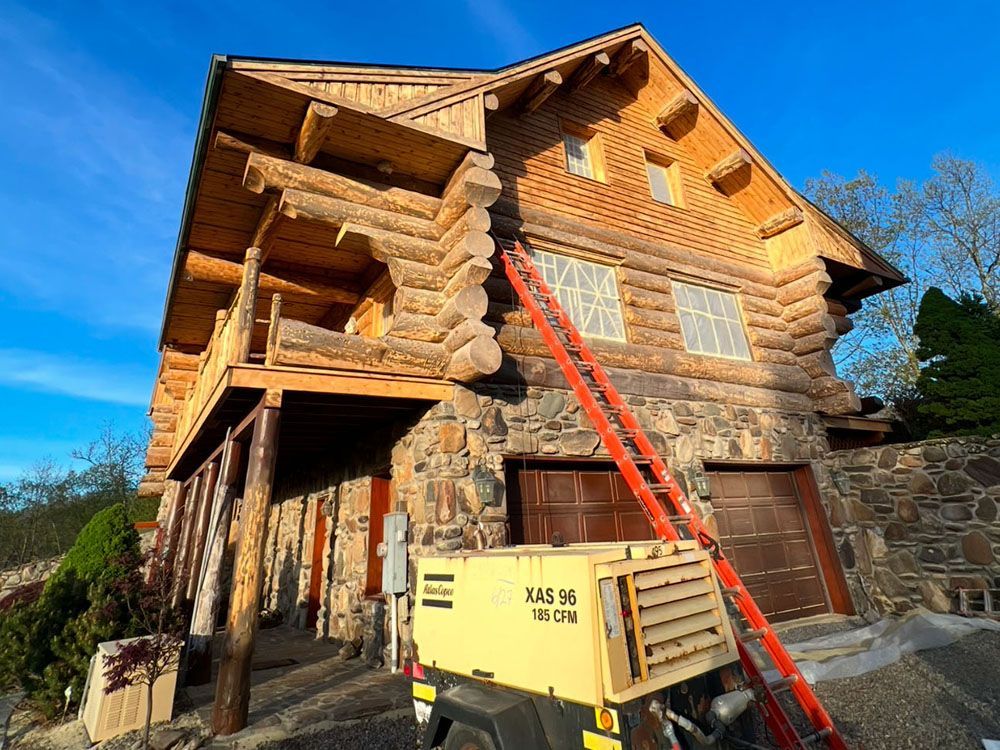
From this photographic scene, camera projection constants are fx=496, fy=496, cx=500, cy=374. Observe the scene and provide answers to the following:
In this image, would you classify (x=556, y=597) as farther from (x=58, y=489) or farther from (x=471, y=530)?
(x=58, y=489)

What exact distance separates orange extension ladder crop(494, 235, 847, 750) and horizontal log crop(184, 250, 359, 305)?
368 centimetres

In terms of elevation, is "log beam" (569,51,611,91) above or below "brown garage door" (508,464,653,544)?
above

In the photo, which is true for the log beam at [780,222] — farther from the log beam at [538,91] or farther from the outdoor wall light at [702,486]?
the outdoor wall light at [702,486]

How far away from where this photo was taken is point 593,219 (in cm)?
950

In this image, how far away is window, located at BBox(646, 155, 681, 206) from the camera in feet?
36.7

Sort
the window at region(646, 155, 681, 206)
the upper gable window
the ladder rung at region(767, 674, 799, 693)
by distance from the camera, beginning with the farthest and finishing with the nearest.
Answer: the window at region(646, 155, 681, 206)
the upper gable window
the ladder rung at region(767, 674, 799, 693)

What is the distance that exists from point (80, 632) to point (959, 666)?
10.1 meters

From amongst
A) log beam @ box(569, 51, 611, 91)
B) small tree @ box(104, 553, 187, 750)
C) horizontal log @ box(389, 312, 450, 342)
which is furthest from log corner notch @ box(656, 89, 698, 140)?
small tree @ box(104, 553, 187, 750)

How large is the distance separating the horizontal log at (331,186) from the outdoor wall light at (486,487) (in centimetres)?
387

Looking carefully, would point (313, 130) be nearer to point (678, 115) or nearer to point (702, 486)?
point (702, 486)

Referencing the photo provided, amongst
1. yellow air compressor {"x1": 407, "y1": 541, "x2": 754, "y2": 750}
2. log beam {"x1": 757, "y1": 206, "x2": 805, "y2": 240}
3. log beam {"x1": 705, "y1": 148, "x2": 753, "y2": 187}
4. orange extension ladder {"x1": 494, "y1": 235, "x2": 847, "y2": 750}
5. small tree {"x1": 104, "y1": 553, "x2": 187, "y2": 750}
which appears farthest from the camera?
log beam {"x1": 757, "y1": 206, "x2": 805, "y2": 240}

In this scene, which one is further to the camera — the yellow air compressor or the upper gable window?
the upper gable window

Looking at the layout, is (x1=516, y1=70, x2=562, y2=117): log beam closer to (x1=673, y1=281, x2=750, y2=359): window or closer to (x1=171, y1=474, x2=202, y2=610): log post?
(x1=673, y1=281, x2=750, y2=359): window

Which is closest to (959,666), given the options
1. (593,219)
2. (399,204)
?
(593,219)
